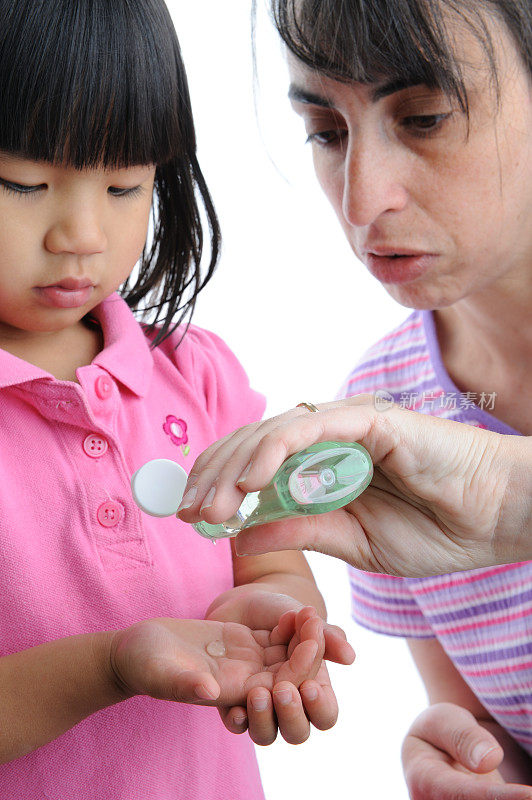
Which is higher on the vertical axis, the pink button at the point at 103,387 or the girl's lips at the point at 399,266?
the girl's lips at the point at 399,266

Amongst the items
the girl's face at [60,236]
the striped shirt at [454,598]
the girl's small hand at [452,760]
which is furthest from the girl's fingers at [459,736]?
the girl's face at [60,236]

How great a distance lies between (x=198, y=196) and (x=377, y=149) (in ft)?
0.81

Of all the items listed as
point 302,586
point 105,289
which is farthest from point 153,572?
point 105,289

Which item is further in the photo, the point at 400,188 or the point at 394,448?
the point at 400,188

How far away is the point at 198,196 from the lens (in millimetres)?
1046

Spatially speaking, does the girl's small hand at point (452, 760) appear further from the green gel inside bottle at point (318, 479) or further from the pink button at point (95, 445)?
the pink button at point (95, 445)

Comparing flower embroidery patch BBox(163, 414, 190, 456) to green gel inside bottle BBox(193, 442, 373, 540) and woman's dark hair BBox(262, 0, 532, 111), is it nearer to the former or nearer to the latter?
green gel inside bottle BBox(193, 442, 373, 540)

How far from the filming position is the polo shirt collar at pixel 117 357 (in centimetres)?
81

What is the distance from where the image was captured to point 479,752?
899 millimetres

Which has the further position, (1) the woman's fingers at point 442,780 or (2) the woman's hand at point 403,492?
(1) the woman's fingers at point 442,780

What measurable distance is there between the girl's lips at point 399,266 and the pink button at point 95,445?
13.6 inches

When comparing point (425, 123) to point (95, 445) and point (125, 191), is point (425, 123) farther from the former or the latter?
point (95, 445)

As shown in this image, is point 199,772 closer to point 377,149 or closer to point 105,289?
point 105,289

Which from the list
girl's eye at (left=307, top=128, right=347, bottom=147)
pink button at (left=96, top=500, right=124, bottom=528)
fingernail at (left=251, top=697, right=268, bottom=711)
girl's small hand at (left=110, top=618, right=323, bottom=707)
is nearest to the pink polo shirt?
pink button at (left=96, top=500, right=124, bottom=528)
